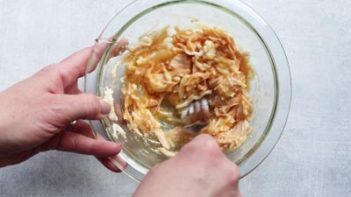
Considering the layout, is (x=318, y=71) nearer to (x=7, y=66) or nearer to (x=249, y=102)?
(x=249, y=102)

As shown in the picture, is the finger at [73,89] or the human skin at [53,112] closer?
the human skin at [53,112]

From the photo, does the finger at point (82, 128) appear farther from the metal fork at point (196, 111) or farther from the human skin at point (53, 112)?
the metal fork at point (196, 111)

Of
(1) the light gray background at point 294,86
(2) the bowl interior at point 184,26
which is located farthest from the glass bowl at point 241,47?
(1) the light gray background at point 294,86

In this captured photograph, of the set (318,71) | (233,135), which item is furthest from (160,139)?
(318,71)

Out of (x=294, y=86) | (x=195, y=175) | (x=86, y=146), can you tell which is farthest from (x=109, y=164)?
(x=294, y=86)

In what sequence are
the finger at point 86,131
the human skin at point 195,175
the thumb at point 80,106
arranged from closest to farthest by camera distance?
the human skin at point 195,175, the thumb at point 80,106, the finger at point 86,131

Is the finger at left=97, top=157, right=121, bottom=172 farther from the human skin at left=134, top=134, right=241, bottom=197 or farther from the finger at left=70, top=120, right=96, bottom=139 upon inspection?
the human skin at left=134, top=134, right=241, bottom=197
